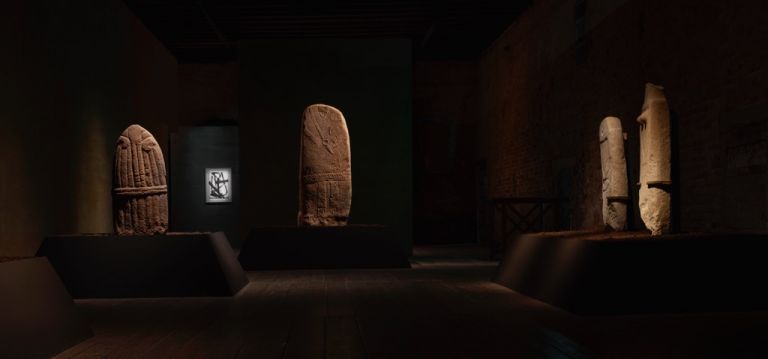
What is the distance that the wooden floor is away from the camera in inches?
159

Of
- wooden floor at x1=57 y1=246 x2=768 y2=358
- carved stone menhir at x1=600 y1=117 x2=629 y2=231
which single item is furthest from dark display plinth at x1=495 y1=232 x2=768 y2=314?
carved stone menhir at x1=600 y1=117 x2=629 y2=231

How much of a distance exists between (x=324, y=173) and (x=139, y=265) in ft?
11.4

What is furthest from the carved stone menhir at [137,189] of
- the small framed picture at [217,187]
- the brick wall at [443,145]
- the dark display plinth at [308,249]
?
the brick wall at [443,145]

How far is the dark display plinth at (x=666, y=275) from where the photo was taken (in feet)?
17.5

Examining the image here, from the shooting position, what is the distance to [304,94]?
1338 cm

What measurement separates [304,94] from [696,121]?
23.9ft

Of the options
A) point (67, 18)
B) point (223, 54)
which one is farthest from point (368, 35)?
point (67, 18)

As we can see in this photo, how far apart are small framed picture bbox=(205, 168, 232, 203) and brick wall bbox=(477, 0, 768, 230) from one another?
6203 mm

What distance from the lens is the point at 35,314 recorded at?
4027 millimetres

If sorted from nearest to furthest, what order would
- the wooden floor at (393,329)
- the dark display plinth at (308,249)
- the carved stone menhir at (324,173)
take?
1. the wooden floor at (393,329)
2. the dark display plinth at (308,249)
3. the carved stone menhir at (324,173)

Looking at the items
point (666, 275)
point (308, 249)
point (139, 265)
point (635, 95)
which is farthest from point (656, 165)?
point (139, 265)

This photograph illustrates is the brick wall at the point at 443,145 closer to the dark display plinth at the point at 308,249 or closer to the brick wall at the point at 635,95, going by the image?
the brick wall at the point at 635,95

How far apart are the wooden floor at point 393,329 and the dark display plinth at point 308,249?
7.77ft

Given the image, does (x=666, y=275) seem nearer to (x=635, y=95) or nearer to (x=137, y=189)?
(x=635, y=95)
